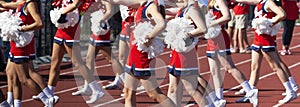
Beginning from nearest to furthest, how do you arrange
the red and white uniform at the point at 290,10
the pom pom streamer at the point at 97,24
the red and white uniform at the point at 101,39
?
the pom pom streamer at the point at 97,24 → the red and white uniform at the point at 101,39 → the red and white uniform at the point at 290,10

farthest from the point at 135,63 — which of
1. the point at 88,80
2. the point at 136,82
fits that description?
the point at 88,80

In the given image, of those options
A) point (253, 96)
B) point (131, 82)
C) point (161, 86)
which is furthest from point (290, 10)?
point (131, 82)

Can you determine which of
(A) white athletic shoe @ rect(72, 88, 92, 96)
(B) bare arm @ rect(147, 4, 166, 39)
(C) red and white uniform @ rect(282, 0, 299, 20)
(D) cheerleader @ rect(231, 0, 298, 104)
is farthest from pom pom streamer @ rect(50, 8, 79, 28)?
(C) red and white uniform @ rect(282, 0, 299, 20)

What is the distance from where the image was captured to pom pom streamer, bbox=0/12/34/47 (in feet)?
28.0

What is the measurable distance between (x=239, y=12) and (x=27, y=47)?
8627mm

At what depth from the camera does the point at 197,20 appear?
758 cm

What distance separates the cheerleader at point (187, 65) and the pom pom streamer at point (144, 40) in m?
0.30

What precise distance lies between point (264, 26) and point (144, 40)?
2.95 meters

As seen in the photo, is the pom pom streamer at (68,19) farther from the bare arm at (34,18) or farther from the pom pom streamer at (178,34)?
the pom pom streamer at (178,34)

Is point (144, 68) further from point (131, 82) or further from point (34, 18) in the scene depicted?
point (34, 18)

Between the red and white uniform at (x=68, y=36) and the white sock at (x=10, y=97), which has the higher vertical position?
the red and white uniform at (x=68, y=36)

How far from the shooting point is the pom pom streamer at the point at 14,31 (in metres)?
8.55

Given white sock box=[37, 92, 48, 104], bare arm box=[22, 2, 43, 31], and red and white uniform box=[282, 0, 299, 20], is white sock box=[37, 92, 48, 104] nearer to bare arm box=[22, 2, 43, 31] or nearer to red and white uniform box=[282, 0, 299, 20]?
bare arm box=[22, 2, 43, 31]

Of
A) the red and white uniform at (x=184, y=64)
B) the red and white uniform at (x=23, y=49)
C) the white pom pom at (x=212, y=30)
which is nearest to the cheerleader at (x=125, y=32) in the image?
the white pom pom at (x=212, y=30)
